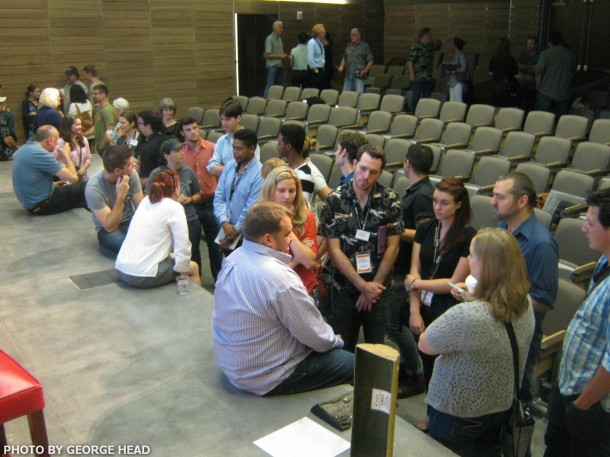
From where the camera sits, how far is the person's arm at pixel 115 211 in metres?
4.63

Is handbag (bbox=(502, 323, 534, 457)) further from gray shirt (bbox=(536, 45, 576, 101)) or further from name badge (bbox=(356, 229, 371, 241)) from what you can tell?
gray shirt (bbox=(536, 45, 576, 101))

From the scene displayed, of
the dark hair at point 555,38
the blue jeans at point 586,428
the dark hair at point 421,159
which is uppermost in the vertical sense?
the dark hair at point 555,38

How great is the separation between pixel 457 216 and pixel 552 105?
7.08 m

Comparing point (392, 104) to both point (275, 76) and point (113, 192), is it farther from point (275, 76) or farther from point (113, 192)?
point (113, 192)

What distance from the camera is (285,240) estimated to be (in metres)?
2.82

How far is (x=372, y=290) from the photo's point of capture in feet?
11.2

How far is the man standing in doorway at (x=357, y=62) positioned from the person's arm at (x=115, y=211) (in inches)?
290

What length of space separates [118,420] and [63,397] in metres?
0.39

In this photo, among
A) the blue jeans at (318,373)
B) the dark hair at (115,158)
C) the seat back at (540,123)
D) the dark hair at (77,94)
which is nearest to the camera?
the blue jeans at (318,373)

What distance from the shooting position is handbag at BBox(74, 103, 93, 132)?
9047mm

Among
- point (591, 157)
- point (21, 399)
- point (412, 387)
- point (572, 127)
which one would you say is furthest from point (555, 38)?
point (21, 399)

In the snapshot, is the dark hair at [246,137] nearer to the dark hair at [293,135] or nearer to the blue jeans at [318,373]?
the dark hair at [293,135]

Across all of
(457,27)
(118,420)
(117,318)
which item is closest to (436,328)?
(118,420)

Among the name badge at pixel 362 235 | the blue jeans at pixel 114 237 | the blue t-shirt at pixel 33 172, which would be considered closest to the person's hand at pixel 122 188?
the blue jeans at pixel 114 237
